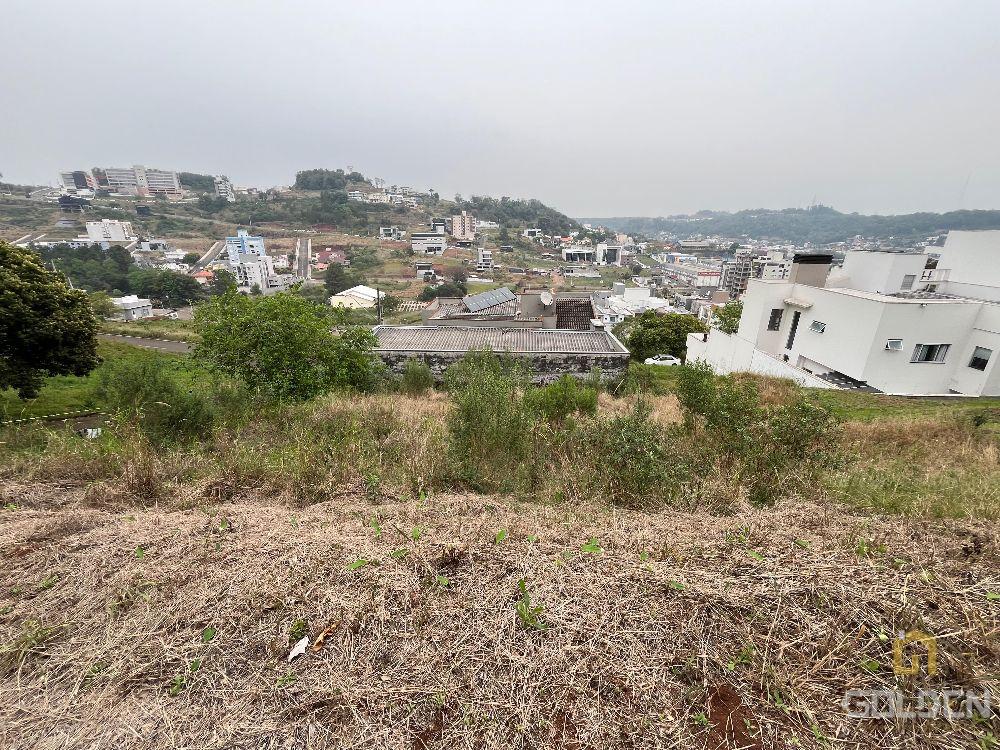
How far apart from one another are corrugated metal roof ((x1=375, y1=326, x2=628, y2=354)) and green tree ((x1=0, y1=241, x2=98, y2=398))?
7.84 metres

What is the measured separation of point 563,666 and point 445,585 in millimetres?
907

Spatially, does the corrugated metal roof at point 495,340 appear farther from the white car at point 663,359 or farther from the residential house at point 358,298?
the residential house at point 358,298

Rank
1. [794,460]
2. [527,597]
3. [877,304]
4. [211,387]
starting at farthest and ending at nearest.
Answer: [877,304] → [211,387] → [794,460] → [527,597]

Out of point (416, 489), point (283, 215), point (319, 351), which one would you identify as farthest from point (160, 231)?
point (416, 489)

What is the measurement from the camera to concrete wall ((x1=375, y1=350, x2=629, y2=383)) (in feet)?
44.2

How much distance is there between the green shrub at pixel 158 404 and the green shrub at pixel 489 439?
15.2ft

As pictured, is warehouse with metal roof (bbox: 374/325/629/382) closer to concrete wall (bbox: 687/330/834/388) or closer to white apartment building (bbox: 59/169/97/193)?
concrete wall (bbox: 687/330/834/388)

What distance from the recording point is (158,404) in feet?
22.2

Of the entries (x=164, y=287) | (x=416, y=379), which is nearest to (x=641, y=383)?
(x=416, y=379)

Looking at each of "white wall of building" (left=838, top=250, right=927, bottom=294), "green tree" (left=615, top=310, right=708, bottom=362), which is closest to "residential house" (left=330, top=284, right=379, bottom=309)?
"green tree" (left=615, top=310, right=708, bottom=362)

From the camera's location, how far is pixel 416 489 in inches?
165

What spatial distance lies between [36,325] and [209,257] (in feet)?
243

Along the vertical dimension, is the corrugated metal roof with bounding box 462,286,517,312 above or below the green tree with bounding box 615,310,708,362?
above

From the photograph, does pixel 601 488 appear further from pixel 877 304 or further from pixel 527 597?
pixel 877 304
